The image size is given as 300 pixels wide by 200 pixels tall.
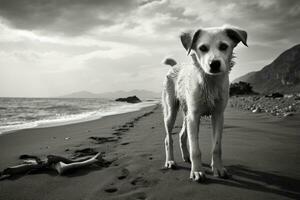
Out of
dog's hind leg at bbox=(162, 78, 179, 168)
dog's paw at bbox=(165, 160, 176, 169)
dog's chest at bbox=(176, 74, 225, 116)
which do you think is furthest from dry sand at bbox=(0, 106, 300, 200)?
dog's chest at bbox=(176, 74, 225, 116)

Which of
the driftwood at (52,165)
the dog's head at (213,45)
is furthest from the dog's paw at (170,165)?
the dog's head at (213,45)

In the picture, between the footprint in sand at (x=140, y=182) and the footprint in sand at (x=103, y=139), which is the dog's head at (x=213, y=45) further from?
the footprint in sand at (x=103, y=139)

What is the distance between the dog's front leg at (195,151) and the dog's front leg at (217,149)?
25 cm

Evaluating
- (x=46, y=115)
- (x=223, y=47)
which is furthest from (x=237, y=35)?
(x=46, y=115)

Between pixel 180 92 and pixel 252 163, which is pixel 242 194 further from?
pixel 180 92

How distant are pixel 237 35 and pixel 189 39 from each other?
674 millimetres

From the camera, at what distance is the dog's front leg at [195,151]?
300 cm

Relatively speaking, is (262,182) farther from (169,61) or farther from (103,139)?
(103,139)

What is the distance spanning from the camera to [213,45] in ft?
10.1

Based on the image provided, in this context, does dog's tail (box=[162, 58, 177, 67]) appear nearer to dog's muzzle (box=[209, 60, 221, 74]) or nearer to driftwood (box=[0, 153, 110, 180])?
dog's muzzle (box=[209, 60, 221, 74])

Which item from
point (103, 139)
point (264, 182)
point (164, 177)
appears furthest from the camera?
point (103, 139)

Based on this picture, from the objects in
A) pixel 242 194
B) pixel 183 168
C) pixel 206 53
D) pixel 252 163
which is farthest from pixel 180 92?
pixel 242 194

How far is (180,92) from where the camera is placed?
3.93 meters

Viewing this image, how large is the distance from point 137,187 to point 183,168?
999mm
